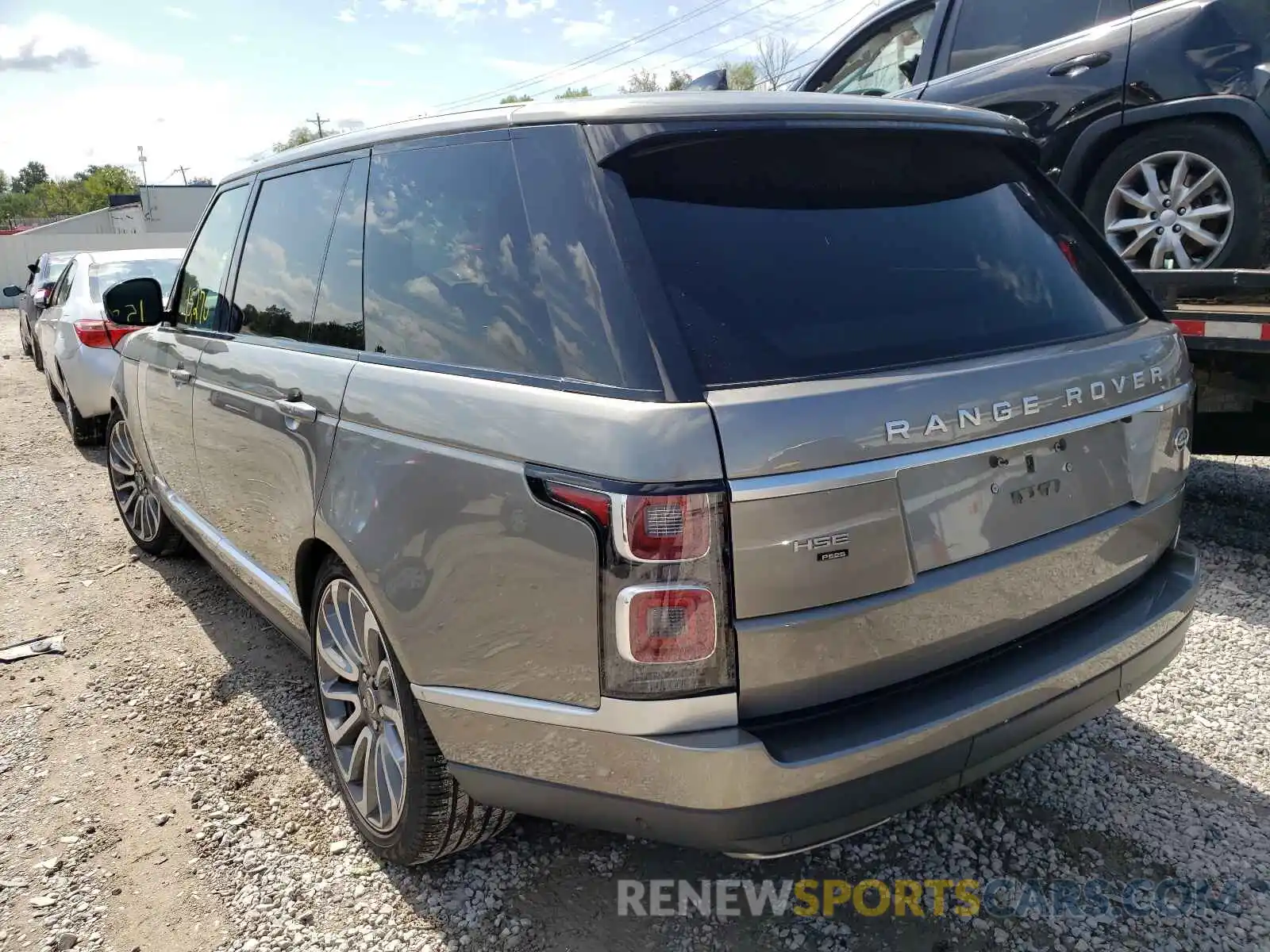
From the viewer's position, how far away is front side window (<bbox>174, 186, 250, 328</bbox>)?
3697 millimetres

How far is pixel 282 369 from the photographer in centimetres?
282

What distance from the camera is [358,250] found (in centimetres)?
262

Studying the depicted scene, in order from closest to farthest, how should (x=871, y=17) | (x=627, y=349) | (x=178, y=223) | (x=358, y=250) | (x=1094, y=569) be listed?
(x=627, y=349) → (x=1094, y=569) → (x=358, y=250) → (x=871, y=17) → (x=178, y=223)

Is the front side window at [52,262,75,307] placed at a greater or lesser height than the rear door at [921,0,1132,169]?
lesser

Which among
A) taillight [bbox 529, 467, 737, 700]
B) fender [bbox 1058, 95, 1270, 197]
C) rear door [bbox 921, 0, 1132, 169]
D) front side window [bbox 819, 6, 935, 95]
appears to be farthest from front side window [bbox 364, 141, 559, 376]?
front side window [bbox 819, 6, 935, 95]

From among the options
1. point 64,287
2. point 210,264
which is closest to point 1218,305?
point 210,264

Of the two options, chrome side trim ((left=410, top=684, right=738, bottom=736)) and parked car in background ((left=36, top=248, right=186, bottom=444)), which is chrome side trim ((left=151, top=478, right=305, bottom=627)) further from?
parked car in background ((left=36, top=248, right=186, bottom=444))

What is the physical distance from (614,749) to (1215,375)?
338 cm

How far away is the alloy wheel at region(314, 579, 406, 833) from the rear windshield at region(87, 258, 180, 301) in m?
5.87

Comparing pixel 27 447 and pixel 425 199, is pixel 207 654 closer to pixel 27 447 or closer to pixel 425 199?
pixel 425 199

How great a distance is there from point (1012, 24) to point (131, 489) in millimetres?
5806

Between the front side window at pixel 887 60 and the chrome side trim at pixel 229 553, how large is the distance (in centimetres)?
479

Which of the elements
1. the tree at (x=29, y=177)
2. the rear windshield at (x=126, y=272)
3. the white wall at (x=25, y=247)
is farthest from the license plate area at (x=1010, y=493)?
the tree at (x=29, y=177)

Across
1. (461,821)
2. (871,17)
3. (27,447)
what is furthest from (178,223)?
(461,821)
